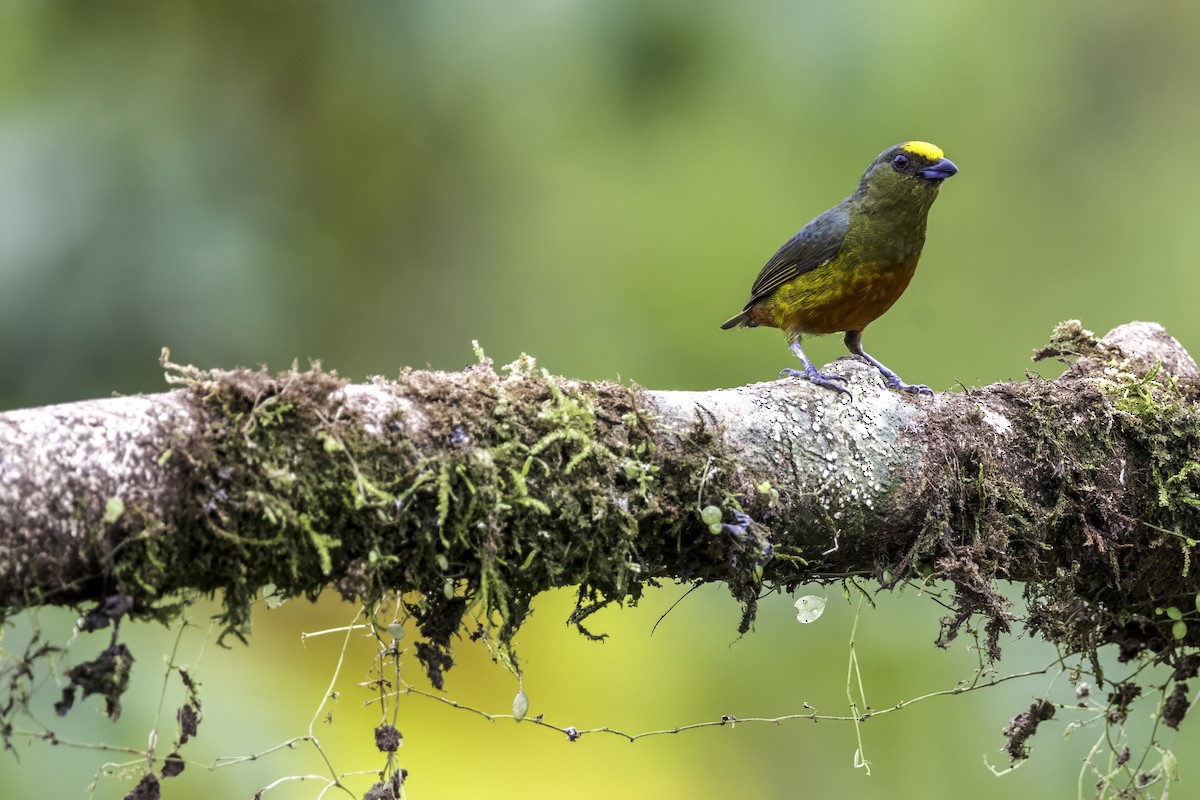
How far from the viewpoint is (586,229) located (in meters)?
6.16

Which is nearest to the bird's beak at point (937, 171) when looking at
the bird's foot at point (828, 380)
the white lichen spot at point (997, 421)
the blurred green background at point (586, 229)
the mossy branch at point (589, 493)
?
the blurred green background at point (586, 229)

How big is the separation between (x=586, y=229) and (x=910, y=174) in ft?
8.61

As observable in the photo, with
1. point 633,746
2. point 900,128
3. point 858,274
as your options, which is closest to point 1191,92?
point 900,128

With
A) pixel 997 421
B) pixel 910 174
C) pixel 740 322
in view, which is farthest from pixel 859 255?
pixel 997 421

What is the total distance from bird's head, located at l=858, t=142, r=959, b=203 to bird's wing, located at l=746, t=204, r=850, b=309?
0.50 feet

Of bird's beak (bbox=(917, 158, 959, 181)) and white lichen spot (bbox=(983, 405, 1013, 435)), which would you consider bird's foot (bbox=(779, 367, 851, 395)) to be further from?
bird's beak (bbox=(917, 158, 959, 181))

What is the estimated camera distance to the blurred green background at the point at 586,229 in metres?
4.27

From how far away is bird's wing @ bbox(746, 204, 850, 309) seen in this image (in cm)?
369

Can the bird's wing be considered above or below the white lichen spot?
above

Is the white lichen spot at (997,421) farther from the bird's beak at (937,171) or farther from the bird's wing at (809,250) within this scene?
the bird's beak at (937,171)

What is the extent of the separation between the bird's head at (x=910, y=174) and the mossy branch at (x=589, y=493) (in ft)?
4.17

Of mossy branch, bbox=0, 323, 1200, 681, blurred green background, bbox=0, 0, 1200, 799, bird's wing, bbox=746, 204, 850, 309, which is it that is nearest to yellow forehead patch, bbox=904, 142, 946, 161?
bird's wing, bbox=746, 204, 850, 309

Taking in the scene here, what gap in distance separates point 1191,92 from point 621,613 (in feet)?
15.9

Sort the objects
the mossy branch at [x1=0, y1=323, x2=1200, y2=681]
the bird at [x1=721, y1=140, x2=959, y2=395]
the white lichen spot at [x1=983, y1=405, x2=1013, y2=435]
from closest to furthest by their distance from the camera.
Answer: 1. the mossy branch at [x1=0, y1=323, x2=1200, y2=681]
2. the white lichen spot at [x1=983, y1=405, x2=1013, y2=435]
3. the bird at [x1=721, y1=140, x2=959, y2=395]
